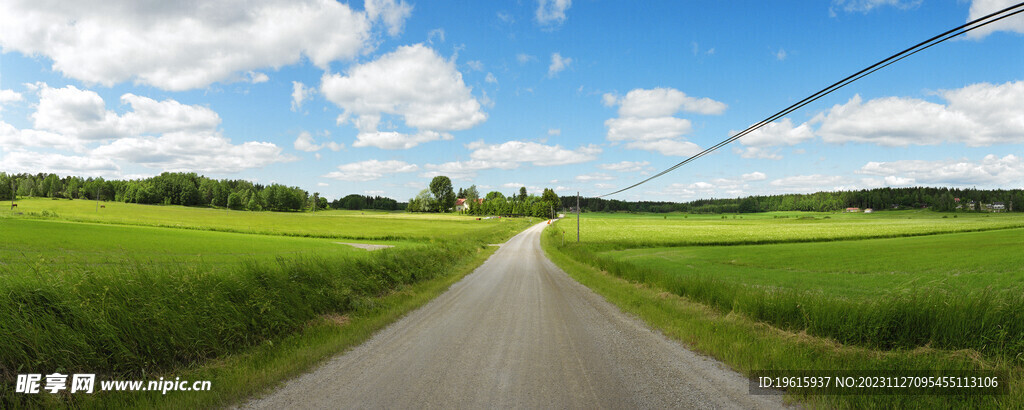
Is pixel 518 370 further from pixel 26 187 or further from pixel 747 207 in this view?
pixel 747 207

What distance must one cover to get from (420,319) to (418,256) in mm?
11310

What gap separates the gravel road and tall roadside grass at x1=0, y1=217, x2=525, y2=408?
2417 mm

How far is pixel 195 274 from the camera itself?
8.26 m

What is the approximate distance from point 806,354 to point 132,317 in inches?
456

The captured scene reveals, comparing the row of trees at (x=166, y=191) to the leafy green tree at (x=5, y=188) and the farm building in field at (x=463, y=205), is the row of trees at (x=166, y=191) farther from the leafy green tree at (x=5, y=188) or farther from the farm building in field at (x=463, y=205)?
the farm building in field at (x=463, y=205)

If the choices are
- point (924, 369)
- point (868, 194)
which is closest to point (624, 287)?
point (924, 369)

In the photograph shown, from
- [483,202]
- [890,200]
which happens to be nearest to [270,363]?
[483,202]

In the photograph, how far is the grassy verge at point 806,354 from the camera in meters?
5.27

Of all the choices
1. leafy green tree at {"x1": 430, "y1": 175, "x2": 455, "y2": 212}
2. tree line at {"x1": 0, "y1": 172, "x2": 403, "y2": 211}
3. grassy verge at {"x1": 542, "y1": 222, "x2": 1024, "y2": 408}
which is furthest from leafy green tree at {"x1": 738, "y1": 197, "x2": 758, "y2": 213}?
grassy verge at {"x1": 542, "y1": 222, "x2": 1024, "y2": 408}

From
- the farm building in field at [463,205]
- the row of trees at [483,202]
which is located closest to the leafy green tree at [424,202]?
the row of trees at [483,202]

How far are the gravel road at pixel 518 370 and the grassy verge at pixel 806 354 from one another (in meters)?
0.49

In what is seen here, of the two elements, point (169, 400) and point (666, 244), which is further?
point (666, 244)

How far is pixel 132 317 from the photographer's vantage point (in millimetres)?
6535

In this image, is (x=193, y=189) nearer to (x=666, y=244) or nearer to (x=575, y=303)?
(x=666, y=244)
